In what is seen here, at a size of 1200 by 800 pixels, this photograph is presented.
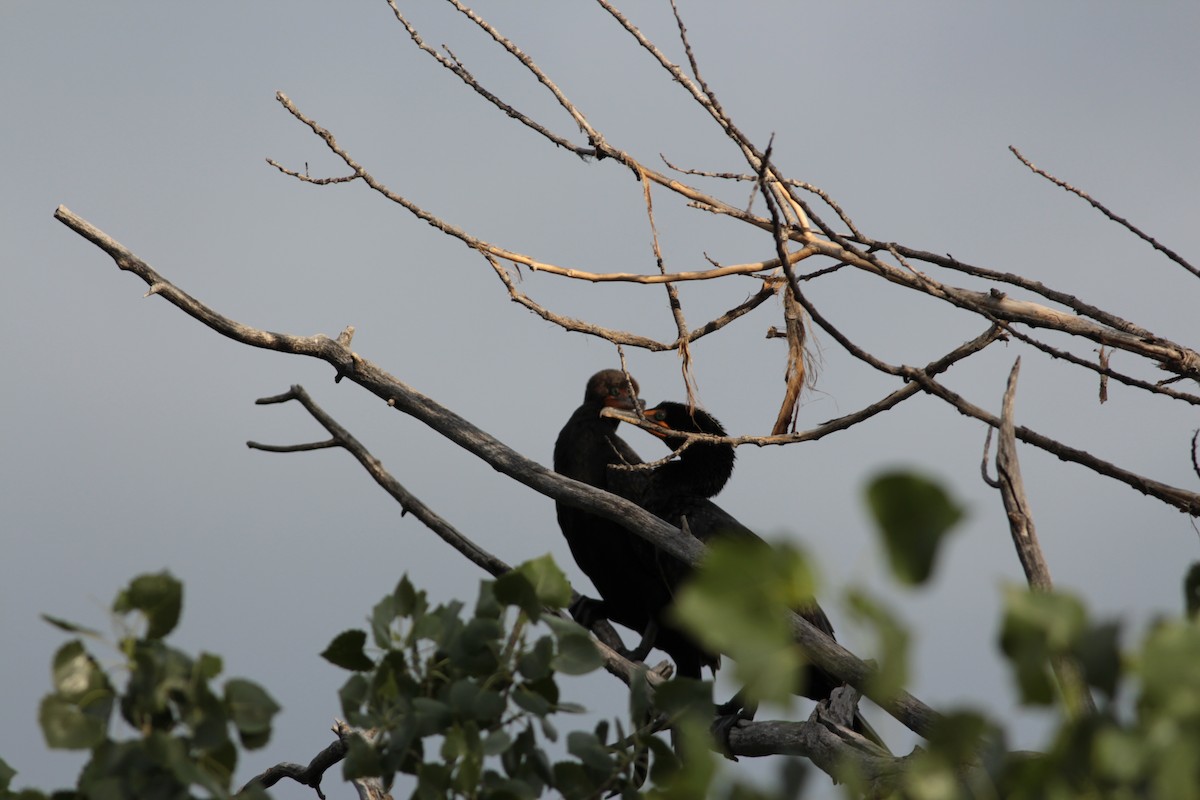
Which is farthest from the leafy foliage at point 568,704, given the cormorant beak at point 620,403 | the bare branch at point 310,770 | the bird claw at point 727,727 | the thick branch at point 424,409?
the cormorant beak at point 620,403

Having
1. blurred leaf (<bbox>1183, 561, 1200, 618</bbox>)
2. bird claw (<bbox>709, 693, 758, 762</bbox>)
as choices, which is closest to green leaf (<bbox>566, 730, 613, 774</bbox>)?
blurred leaf (<bbox>1183, 561, 1200, 618</bbox>)

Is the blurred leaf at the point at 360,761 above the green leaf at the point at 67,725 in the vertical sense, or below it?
above

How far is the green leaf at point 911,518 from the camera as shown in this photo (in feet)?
2.95

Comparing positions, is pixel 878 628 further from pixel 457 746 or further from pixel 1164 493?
pixel 1164 493

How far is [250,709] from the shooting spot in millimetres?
1624

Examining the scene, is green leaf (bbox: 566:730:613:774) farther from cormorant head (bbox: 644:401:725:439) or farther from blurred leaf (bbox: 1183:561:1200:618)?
cormorant head (bbox: 644:401:725:439)

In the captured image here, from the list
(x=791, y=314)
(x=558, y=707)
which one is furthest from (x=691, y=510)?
(x=558, y=707)

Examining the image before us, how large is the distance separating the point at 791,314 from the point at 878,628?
3.81m

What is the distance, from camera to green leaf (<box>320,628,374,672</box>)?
6.37ft

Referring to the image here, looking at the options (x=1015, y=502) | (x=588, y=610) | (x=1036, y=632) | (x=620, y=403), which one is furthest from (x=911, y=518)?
(x=620, y=403)

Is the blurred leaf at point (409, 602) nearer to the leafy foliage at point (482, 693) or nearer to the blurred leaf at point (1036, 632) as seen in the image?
the leafy foliage at point (482, 693)

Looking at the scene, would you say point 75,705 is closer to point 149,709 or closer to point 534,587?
point 149,709

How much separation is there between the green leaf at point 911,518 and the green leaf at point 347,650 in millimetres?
1216

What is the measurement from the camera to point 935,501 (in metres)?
0.90
